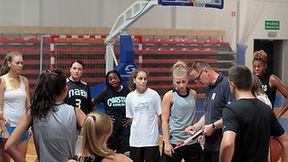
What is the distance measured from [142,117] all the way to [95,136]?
307 cm

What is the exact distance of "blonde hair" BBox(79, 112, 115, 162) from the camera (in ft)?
9.25

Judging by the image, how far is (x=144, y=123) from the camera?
5.87 metres

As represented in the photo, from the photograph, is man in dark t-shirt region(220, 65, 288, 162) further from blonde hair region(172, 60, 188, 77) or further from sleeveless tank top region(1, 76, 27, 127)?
sleeveless tank top region(1, 76, 27, 127)

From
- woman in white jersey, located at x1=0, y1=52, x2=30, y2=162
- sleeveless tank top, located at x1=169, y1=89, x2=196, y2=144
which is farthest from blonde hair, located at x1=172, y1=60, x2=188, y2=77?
woman in white jersey, located at x1=0, y1=52, x2=30, y2=162

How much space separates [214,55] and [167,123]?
10.5m

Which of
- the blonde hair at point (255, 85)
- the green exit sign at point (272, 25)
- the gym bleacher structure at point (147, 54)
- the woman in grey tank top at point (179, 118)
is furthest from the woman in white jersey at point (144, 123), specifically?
the green exit sign at point (272, 25)

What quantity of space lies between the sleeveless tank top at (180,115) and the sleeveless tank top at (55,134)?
2.21 m

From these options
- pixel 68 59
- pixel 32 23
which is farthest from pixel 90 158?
pixel 32 23

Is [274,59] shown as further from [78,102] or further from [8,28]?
[78,102]

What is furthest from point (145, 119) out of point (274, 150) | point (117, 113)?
point (274, 150)

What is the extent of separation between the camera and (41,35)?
13.3m

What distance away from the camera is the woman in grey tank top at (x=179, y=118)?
542cm

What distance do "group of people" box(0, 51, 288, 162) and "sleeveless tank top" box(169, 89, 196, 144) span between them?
0.01m

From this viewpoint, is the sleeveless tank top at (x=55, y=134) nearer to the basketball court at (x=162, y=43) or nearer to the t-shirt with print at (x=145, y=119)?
the t-shirt with print at (x=145, y=119)
